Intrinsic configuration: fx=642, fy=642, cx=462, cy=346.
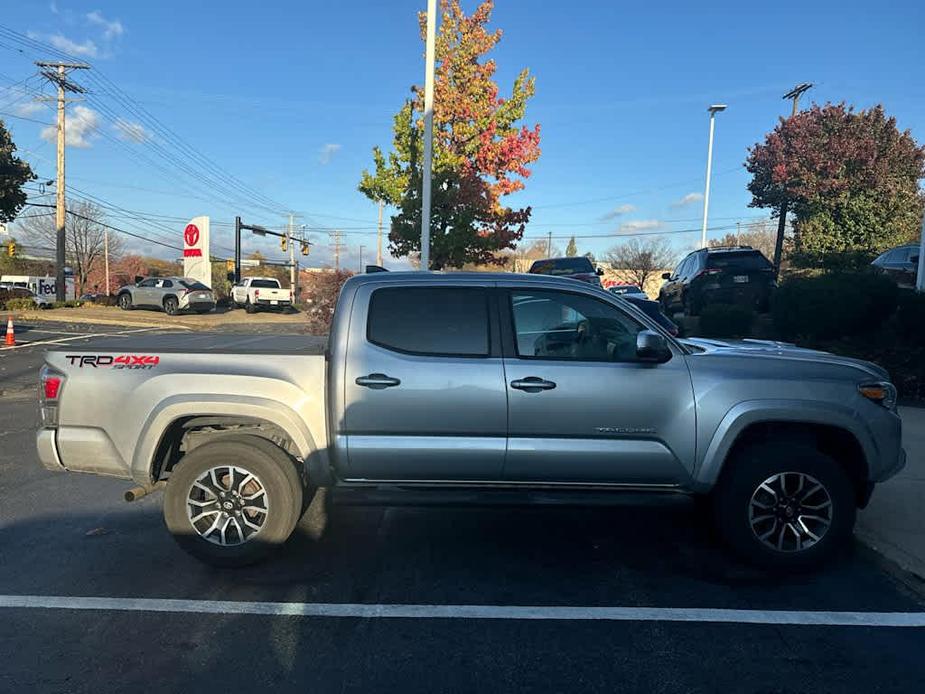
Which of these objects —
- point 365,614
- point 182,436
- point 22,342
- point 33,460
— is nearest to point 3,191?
point 22,342

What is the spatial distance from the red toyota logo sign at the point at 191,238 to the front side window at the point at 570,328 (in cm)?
3043

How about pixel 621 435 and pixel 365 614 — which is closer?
pixel 365 614

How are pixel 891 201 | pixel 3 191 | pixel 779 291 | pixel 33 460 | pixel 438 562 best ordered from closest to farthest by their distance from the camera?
pixel 438 562 → pixel 33 460 → pixel 779 291 → pixel 891 201 → pixel 3 191

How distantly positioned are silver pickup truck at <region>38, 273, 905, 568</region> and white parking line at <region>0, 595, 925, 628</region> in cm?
49

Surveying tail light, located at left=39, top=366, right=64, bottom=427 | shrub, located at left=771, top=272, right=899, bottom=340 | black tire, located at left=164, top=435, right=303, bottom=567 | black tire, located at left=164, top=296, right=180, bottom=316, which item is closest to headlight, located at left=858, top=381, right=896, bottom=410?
black tire, located at left=164, top=435, right=303, bottom=567

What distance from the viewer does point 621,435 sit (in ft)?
13.5

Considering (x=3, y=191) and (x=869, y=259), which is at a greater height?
(x=3, y=191)

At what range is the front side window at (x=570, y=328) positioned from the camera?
4227mm

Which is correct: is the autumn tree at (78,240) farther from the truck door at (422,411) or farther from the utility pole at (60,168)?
the truck door at (422,411)

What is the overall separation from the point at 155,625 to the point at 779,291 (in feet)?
37.6

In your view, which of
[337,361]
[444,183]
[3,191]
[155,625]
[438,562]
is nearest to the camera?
[155,625]

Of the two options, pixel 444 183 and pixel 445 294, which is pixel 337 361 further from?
pixel 444 183

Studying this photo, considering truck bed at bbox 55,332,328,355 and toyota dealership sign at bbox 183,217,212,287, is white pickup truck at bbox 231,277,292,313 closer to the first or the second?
toyota dealership sign at bbox 183,217,212,287

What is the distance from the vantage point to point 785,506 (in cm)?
421
